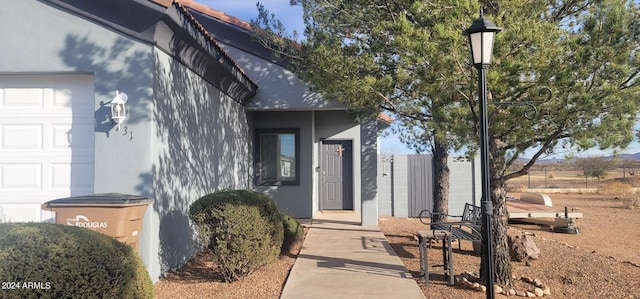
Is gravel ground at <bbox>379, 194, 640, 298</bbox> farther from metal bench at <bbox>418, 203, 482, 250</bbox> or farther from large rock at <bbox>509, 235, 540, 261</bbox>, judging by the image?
metal bench at <bbox>418, 203, 482, 250</bbox>

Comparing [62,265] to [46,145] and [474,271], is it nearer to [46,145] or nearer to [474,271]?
[46,145]

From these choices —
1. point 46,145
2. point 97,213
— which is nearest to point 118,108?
point 46,145

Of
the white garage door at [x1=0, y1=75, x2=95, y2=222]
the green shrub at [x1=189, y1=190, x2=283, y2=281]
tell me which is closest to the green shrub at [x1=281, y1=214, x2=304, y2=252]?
the green shrub at [x1=189, y1=190, x2=283, y2=281]

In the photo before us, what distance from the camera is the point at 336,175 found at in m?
13.2

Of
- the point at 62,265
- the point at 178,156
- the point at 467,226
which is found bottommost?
the point at 467,226

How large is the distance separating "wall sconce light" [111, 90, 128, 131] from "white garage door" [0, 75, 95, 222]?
1.74ft

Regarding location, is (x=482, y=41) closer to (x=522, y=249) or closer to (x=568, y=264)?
(x=522, y=249)

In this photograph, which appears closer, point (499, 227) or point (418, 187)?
point (499, 227)

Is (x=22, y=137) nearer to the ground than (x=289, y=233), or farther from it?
farther from it

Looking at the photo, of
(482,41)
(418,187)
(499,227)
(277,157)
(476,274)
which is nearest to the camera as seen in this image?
(482,41)

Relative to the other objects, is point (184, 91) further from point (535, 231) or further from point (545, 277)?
point (535, 231)

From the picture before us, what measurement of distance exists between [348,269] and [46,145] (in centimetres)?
447

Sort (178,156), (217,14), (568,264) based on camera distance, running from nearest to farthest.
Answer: (178,156), (568,264), (217,14)

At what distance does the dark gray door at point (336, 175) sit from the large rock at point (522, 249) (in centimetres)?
591
